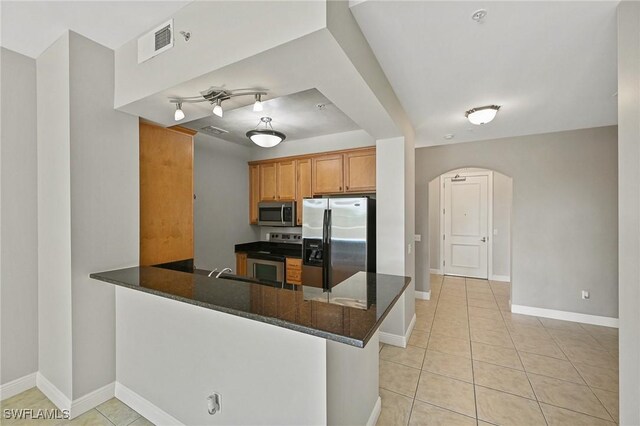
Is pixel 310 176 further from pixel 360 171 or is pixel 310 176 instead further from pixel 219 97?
pixel 219 97

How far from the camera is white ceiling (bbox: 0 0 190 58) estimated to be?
5.30ft

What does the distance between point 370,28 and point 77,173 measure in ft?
7.28

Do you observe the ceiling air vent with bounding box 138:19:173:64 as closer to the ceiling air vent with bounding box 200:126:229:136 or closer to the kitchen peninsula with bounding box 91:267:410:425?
the kitchen peninsula with bounding box 91:267:410:425

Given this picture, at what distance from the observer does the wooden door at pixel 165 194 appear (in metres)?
2.45

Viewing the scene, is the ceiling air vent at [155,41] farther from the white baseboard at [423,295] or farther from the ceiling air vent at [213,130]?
the white baseboard at [423,295]

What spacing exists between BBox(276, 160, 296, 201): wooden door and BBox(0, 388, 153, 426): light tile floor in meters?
3.10

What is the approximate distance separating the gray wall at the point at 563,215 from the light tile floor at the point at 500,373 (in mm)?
452

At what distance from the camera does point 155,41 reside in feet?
5.85

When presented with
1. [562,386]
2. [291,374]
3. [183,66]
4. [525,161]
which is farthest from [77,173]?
[525,161]

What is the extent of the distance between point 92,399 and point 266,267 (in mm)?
2478

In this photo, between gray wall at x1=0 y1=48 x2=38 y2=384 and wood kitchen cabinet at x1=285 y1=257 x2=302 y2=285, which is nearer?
gray wall at x1=0 y1=48 x2=38 y2=384

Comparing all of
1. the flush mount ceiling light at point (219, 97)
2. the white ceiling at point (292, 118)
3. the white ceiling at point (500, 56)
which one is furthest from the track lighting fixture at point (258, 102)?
the white ceiling at point (292, 118)

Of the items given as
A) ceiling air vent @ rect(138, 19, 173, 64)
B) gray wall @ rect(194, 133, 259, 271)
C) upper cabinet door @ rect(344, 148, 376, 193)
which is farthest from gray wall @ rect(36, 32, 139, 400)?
upper cabinet door @ rect(344, 148, 376, 193)

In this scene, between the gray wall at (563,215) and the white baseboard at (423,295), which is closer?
the gray wall at (563,215)
